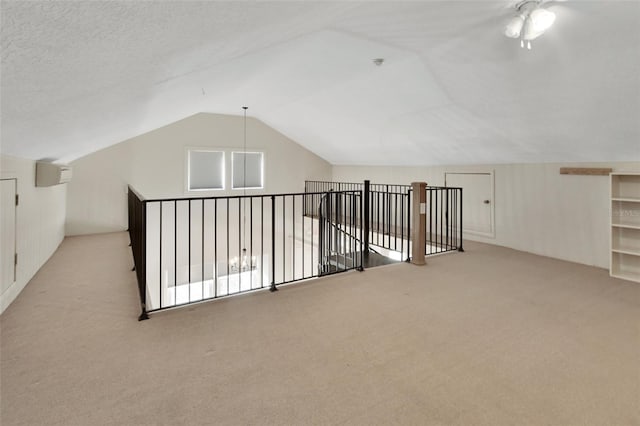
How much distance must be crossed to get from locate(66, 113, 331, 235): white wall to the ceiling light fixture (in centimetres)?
634

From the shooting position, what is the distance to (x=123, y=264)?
13.8 ft

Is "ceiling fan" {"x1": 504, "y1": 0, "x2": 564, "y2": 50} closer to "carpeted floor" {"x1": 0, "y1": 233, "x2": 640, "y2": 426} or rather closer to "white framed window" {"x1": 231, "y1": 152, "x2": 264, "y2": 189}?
"carpeted floor" {"x1": 0, "y1": 233, "x2": 640, "y2": 426}

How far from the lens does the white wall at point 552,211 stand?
13.7 feet

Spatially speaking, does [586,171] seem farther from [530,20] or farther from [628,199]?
[530,20]

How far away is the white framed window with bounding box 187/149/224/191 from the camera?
294 inches

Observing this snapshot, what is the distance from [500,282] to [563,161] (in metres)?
2.30

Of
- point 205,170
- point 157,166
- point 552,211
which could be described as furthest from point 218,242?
point 552,211

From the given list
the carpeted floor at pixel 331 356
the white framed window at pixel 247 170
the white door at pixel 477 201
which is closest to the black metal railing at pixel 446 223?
the white door at pixel 477 201

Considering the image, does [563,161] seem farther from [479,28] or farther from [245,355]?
[245,355]

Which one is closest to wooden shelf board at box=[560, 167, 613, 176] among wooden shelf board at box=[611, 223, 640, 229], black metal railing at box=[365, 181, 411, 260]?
wooden shelf board at box=[611, 223, 640, 229]

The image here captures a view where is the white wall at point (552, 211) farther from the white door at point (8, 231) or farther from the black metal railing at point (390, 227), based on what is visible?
the white door at point (8, 231)

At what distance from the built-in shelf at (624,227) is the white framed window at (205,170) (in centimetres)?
712

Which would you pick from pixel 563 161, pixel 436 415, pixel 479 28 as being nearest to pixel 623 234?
pixel 563 161

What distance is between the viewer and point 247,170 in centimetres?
813
